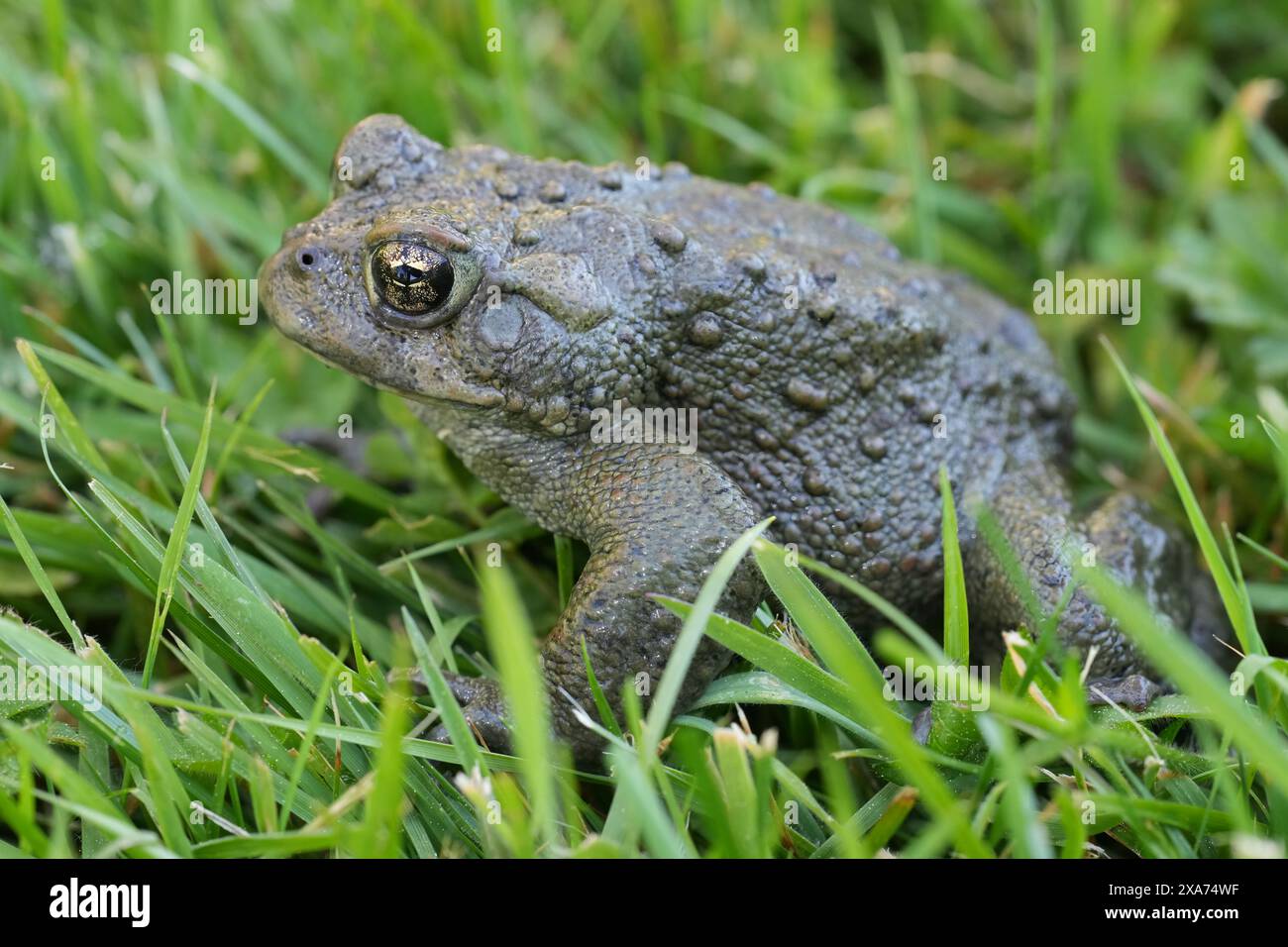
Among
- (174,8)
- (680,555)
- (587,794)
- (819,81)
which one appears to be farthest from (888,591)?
(174,8)

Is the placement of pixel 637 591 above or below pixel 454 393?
below

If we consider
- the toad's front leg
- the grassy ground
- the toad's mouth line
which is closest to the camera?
the grassy ground

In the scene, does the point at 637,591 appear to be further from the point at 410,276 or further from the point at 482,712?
the point at 410,276

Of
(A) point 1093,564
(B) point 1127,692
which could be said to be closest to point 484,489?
(A) point 1093,564

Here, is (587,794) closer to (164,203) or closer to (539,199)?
A: (539,199)

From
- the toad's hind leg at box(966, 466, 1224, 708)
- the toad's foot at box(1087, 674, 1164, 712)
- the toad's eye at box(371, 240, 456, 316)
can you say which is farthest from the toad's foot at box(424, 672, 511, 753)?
the toad's foot at box(1087, 674, 1164, 712)

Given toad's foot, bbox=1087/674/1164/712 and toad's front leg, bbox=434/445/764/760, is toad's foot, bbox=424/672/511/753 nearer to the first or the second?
toad's front leg, bbox=434/445/764/760
